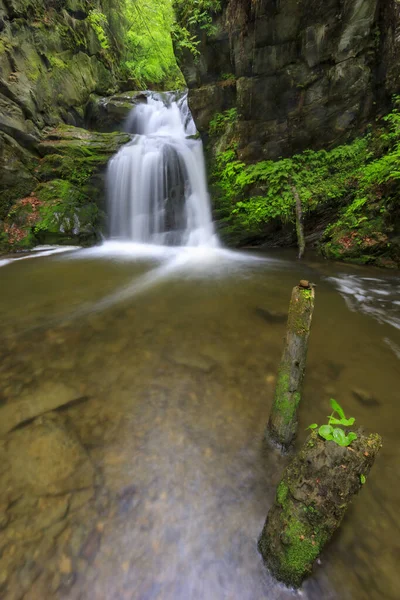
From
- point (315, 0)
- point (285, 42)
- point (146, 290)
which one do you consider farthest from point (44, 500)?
point (315, 0)

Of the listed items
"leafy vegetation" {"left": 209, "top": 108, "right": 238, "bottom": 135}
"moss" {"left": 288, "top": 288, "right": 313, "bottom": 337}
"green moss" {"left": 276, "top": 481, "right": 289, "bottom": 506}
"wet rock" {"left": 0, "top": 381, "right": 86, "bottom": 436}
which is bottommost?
"wet rock" {"left": 0, "top": 381, "right": 86, "bottom": 436}

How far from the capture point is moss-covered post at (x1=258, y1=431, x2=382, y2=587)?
3.77 ft

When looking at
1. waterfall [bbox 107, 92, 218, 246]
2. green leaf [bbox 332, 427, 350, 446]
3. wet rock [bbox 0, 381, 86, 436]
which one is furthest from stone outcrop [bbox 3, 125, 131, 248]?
green leaf [bbox 332, 427, 350, 446]

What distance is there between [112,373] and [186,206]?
8768 mm

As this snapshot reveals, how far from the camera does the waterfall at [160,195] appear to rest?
33.3ft

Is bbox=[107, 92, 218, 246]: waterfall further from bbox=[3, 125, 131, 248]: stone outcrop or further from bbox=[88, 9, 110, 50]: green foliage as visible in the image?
bbox=[88, 9, 110, 50]: green foliage

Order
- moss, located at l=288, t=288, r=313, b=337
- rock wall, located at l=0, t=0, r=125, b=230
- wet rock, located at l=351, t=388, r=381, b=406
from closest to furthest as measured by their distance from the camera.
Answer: moss, located at l=288, t=288, r=313, b=337, wet rock, located at l=351, t=388, r=381, b=406, rock wall, located at l=0, t=0, r=125, b=230

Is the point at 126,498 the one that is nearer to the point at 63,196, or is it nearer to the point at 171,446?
the point at 171,446

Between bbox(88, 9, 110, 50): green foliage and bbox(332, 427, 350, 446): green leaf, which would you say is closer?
bbox(332, 427, 350, 446): green leaf

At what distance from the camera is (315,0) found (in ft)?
23.3

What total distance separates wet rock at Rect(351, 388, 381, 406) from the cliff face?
8.54 metres

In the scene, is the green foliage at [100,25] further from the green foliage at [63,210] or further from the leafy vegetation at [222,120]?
the green foliage at [63,210]

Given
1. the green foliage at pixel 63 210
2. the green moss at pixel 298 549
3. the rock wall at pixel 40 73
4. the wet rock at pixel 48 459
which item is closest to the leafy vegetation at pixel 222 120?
the green foliage at pixel 63 210

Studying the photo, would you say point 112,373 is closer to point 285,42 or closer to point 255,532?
point 255,532
